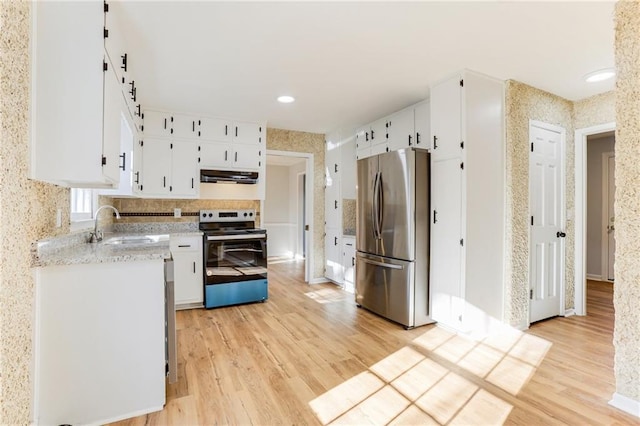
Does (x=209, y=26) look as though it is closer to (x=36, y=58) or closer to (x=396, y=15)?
(x=36, y=58)

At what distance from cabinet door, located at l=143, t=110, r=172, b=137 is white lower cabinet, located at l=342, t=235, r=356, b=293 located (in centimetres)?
278

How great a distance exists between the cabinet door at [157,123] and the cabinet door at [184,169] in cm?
19

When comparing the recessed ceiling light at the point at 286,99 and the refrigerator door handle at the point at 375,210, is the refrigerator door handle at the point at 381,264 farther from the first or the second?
the recessed ceiling light at the point at 286,99

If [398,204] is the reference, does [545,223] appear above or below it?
below

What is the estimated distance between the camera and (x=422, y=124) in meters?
3.50

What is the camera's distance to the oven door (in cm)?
381

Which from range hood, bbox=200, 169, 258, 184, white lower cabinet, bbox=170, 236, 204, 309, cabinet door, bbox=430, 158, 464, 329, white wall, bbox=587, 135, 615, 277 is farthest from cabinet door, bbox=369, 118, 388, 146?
white wall, bbox=587, 135, 615, 277

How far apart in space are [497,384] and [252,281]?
9.24 ft

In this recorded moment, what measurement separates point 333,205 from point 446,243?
223 cm

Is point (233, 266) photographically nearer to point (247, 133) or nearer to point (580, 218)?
point (247, 133)

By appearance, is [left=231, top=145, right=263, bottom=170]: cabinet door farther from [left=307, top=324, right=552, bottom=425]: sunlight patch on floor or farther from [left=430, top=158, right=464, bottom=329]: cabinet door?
[left=307, top=324, right=552, bottom=425]: sunlight patch on floor

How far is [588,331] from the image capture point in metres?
3.14

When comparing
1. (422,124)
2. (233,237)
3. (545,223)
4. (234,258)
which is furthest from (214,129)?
(545,223)

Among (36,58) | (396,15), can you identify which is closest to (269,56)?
(396,15)
